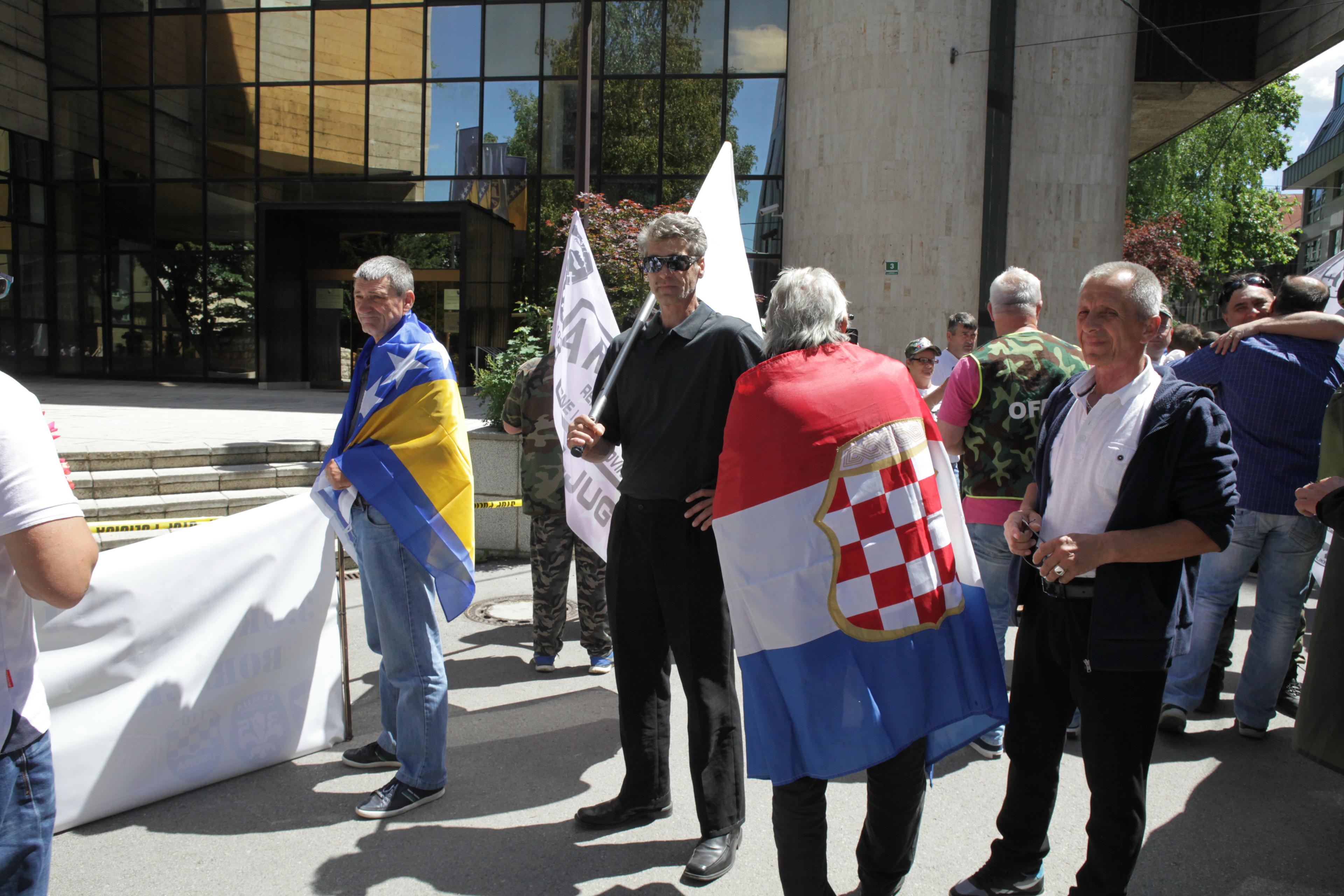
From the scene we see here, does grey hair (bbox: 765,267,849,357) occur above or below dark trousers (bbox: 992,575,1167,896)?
above

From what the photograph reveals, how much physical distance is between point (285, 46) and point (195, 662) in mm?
18759

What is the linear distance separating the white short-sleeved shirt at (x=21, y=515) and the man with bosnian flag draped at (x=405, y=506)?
5.49 feet

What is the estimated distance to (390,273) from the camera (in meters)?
3.72

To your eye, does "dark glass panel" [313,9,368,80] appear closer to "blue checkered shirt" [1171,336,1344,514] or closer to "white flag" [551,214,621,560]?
"white flag" [551,214,621,560]

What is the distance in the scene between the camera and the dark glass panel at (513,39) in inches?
723

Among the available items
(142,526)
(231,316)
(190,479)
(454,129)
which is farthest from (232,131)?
(142,526)

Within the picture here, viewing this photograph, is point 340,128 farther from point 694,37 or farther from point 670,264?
point 670,264

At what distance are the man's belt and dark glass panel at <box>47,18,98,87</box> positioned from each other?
76.0 feet

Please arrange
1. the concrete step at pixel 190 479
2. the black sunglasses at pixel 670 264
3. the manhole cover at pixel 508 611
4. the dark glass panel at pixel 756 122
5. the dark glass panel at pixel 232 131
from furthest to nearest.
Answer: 1. the dark glass panel at pixel 232 131
2. the dark glass panel at pixel 756 122
3. the concrete step at pixel 190 479
4. the manhole cover at pixel 508 611
5. the black sunglasses at pixel 670 264

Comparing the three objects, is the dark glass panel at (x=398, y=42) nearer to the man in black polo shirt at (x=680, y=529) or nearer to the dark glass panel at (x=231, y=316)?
the dark glass panel at (x=231, y=316)

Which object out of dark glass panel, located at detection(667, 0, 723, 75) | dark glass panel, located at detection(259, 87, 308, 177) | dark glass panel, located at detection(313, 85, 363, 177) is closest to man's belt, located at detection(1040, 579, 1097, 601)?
dark glass panel, located at detection(667, 0, 723, 75)

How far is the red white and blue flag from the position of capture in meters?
2.55

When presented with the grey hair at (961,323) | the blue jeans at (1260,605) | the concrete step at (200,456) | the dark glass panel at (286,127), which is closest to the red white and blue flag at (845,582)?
the blue jeans at (1260,605)

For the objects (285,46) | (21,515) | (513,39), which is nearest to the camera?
(21,515)
